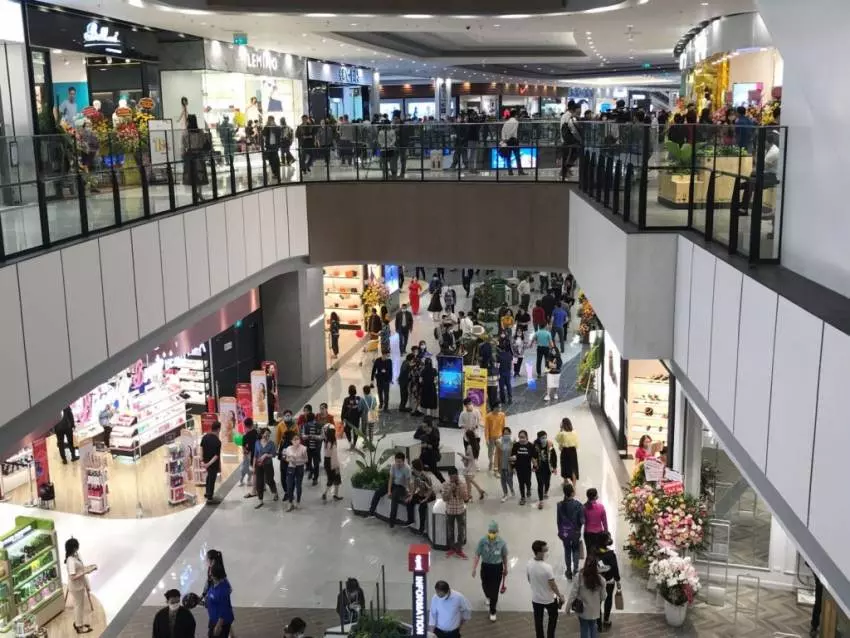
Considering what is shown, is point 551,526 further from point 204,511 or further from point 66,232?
point 66,232

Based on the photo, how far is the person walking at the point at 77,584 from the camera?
32.5 ft

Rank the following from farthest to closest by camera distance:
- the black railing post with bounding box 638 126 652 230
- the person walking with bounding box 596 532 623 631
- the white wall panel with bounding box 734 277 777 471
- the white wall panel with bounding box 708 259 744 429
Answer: the person walking with bounding box 596 532 623 631
the black railing post with bounding box 638 126 652 230
the white wall panel with bounding box 708 259 744 429
the white wall panel with bounding box 734 277 777 471

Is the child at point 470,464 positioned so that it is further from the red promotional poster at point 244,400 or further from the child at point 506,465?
the red promotional poster at point 244,400

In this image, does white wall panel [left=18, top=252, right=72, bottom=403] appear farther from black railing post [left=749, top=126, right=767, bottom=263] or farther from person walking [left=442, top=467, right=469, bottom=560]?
black railing post [left=749, top=126, right=767, bottom=263]

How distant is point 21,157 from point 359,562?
20.5 feet

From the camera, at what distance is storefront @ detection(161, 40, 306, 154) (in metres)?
23.2

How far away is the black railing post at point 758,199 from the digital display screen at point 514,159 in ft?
31.6

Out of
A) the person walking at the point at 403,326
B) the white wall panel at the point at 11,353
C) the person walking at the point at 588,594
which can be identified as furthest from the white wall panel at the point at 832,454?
the person walking at the point at 403,326

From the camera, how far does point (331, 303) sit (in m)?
24.7

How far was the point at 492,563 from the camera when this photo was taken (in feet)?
32.6

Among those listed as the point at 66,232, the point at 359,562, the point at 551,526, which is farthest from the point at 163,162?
the point at 551,526

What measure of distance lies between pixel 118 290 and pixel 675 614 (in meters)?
7.39

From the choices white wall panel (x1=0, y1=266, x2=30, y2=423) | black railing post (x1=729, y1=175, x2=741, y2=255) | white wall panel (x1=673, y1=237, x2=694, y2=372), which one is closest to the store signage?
white wall panel (x1=0, y1=266, x2=30, y2=423)

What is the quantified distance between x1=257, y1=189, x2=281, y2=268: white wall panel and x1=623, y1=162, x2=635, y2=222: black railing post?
7.84 metres
